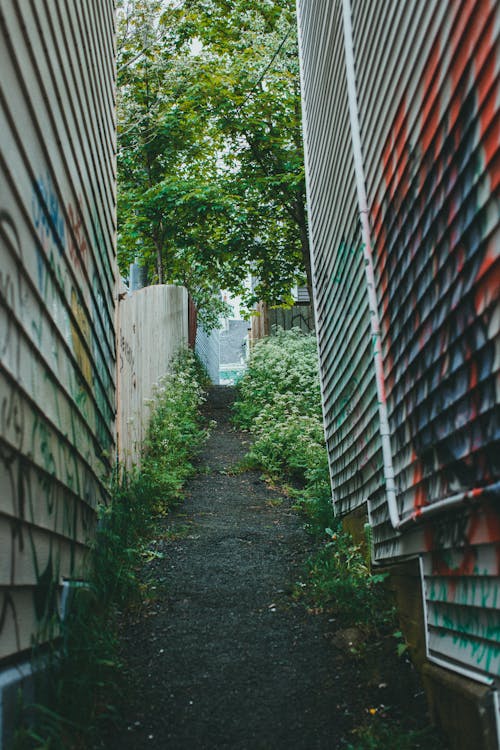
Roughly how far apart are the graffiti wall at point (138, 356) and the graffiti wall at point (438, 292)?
76.5 inches

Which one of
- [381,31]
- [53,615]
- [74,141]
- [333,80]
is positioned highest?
[333,80]

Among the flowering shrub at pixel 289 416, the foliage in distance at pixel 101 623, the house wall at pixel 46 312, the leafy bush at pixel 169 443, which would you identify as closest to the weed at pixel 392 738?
the foliage in distance at pixel 101 623

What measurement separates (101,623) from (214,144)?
12.6 m

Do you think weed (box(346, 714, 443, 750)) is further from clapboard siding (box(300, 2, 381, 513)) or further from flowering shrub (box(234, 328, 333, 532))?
flowering shrub (box(234, 328, 333, 532))

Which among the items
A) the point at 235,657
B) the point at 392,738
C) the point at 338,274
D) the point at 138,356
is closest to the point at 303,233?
the point at 138,356

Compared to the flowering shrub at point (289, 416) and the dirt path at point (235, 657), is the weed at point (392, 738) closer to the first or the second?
the dirt path at point (235, 657)

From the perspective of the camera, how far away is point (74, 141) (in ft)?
11.2

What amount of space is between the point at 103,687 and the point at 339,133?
150 inches

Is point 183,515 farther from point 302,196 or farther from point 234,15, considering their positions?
point 234,15

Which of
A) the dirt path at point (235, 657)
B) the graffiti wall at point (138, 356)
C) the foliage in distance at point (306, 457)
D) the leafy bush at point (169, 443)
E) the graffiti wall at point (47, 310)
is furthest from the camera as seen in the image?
the leafy bush at point (169, 443)

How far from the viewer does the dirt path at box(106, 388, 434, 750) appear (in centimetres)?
285

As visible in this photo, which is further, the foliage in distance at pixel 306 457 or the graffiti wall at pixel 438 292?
the foliage in distance at pixel 306 457

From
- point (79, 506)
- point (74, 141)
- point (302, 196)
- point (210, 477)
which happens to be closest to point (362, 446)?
point (79, 506)

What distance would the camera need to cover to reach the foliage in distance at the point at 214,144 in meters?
12.8
